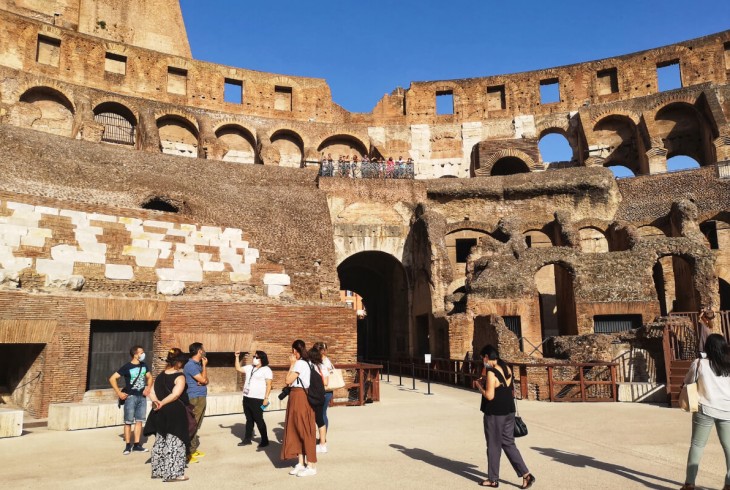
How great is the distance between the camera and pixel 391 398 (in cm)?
1303

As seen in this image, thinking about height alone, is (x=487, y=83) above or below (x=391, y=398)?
above

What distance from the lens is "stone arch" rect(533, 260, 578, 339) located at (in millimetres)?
17938

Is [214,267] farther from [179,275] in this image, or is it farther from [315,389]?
[315,389]

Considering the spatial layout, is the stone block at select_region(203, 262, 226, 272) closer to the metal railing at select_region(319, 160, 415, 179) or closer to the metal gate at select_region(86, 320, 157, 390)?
the metal gate at select_region(86, 320, 157, 390)

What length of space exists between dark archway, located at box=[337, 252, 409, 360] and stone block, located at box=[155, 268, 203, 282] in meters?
9.72

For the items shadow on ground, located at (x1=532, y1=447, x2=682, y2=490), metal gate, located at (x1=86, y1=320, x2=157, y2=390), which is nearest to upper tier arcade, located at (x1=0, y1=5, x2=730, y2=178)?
metal gate, located at (x1=86, y1=320, x2=157, y2=390)

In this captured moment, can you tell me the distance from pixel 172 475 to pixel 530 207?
2125 centimetres

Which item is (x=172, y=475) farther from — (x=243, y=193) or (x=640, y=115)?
(x=640, y=115)

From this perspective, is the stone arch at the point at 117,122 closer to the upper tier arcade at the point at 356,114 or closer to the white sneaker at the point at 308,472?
the upper tier arcade at the point at 356,114

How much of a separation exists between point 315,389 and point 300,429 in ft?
1.56

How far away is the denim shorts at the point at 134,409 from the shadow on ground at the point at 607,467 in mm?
4969

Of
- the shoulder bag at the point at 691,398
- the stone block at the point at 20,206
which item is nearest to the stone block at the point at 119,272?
the stone block at the point at 20,206

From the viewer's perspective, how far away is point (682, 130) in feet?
102

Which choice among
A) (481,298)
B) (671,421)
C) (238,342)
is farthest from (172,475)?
(481,298)
